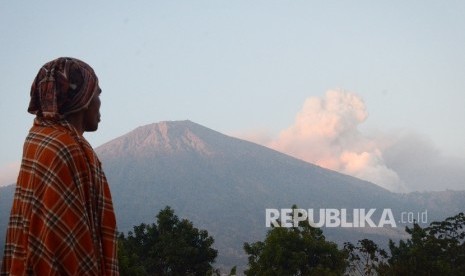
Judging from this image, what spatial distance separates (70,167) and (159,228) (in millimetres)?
31173

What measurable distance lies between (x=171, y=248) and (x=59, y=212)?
29027 millimetres

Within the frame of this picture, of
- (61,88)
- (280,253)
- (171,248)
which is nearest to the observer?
(61,88)

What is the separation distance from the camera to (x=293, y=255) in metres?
29.7

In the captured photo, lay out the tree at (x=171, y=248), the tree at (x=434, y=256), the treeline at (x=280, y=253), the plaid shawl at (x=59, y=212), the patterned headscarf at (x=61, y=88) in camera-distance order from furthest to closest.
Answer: the tree at (x=171, y=248), the treeline at (x=280, y=253), the tree at (x=434, y=256), the patterned headscarf at (x=61, y=88), the plaid shawl at (x=59, y=212)

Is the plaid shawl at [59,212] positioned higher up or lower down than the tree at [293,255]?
lower down

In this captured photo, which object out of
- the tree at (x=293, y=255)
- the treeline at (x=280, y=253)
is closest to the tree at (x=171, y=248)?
the treeline at (x=280, y=253)

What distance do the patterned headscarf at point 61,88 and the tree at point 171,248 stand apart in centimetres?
2832

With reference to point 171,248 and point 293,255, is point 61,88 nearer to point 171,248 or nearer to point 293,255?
point 293,255

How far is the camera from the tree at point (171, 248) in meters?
30.9

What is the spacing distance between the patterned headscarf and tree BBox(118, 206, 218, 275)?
28316 millimetres

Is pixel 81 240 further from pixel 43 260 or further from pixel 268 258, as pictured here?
pixel 268 258

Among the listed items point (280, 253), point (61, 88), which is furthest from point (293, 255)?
point (61, 88)

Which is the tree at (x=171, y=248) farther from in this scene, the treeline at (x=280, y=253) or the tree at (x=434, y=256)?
the tree at (x=434, y=256)

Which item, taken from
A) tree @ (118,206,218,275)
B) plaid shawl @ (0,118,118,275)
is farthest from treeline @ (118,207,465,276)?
plaid shawl @ (0,118,118,275)
